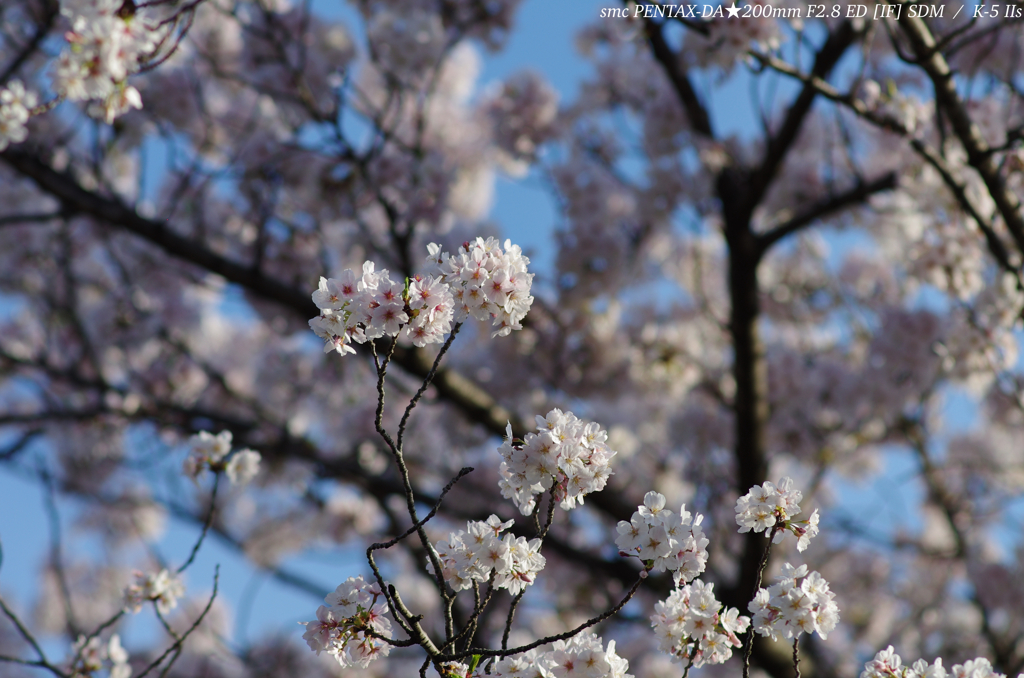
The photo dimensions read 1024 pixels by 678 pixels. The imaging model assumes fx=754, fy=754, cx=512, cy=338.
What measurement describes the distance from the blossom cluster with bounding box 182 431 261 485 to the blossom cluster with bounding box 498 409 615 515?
1.21 metres

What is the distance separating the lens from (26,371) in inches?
217

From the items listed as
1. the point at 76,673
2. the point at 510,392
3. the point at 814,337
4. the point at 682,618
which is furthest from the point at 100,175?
the point at 814,337

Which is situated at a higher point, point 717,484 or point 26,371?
point 26,371

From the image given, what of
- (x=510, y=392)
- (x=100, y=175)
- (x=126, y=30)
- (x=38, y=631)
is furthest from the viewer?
(x=38, y=631)

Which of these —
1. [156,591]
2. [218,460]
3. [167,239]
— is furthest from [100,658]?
[167,239]

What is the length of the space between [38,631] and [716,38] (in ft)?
44.0

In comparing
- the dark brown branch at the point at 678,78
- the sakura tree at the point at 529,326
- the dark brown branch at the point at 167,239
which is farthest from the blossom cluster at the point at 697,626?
the dark brown branch at the point at 678,78

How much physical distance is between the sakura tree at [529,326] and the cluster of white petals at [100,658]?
0.01m

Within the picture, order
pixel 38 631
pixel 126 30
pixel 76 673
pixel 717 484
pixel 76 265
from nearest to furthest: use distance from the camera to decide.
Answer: pixel 126 30 → pixel 76 673 → pixel 717 484 → pixel 76 265 → pixel 38 631

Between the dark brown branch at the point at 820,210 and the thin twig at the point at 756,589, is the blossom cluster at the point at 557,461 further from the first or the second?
the dark brown branch at the point at 820,210

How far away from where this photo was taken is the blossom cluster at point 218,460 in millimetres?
2607

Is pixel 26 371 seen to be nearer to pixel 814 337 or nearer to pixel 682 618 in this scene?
pixel 682 618

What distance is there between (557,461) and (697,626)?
51 cm

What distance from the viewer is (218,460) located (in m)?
2.66
